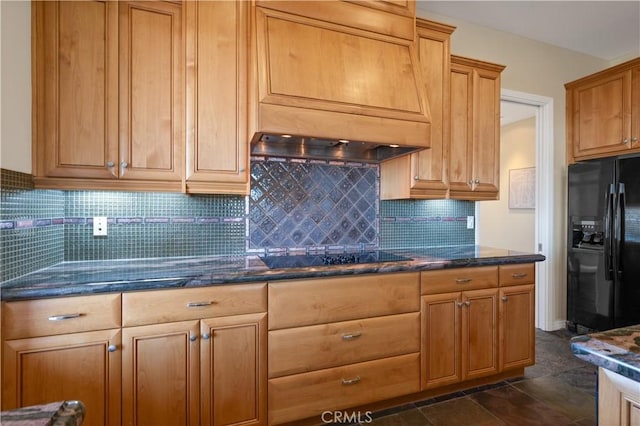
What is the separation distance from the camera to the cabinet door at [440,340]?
2.05 m

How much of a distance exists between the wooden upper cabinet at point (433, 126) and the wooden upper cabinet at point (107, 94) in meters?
1.53

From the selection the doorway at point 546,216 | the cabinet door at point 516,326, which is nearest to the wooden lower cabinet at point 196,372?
the cabinet door at point 516,326

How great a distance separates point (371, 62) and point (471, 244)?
1832 mm

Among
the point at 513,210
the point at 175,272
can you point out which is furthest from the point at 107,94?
the point at 513,210

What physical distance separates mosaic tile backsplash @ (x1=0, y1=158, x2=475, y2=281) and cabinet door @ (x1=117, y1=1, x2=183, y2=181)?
0.35 metres

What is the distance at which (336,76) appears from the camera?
6.43 feet

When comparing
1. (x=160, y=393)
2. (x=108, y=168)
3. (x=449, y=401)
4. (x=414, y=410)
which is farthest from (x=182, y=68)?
(x=449, y=401)

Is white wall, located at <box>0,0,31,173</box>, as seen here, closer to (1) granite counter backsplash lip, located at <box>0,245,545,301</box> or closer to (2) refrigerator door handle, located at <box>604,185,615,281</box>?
(1) granite counter backsplash lip, located at <box>0,245,545,301</box>

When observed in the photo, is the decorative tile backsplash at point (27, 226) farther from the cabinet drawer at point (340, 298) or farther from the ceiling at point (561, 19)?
the ceiling at point (561, 19)

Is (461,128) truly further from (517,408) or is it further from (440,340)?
(517,408)

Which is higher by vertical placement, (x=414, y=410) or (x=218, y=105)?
(x=218, y=105)

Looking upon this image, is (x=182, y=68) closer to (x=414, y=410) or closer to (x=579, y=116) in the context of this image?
(x=414, y=410)

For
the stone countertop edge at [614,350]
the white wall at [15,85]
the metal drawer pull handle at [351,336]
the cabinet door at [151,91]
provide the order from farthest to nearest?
the metal drawer pull handle at [351,336] → the cabinet door at [151,91] → the white wall at [15,85] → the stone countertop edge at [614,350]

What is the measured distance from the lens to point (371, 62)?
206 centimetres
